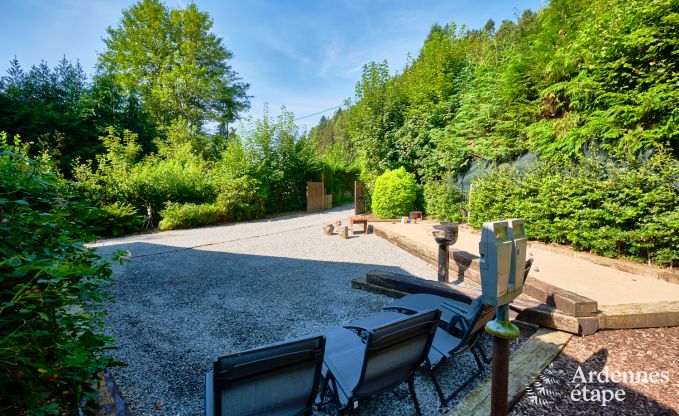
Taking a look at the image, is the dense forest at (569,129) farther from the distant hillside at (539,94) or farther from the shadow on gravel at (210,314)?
the shadow on gravel at (210,314)

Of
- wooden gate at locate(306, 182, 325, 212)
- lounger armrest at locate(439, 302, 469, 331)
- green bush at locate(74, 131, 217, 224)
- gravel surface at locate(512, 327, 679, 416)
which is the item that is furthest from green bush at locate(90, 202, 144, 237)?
gravel surface at locate(512, 327, 679, 416)

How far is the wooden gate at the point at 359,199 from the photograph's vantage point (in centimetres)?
1224

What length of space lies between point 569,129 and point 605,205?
185 cm

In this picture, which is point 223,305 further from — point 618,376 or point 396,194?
point 396,194

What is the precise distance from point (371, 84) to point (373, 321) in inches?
448

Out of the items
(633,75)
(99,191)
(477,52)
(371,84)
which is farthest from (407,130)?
(99,191)

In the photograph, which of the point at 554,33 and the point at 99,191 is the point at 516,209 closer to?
the point at 554,33

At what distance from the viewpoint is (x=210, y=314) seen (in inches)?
142

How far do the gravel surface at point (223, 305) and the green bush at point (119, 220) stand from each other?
123cm

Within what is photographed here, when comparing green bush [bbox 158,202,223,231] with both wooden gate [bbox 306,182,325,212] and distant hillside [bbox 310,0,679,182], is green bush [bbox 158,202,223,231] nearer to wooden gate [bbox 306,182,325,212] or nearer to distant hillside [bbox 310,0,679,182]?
wooden gate [bbox 306,182,325,212]

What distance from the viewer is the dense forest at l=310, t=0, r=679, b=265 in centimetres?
443

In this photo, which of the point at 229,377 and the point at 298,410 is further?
the point at 298,410

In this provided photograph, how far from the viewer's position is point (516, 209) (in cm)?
633

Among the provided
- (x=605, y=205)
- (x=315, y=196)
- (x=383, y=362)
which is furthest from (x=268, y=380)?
(x=315, y=196)
